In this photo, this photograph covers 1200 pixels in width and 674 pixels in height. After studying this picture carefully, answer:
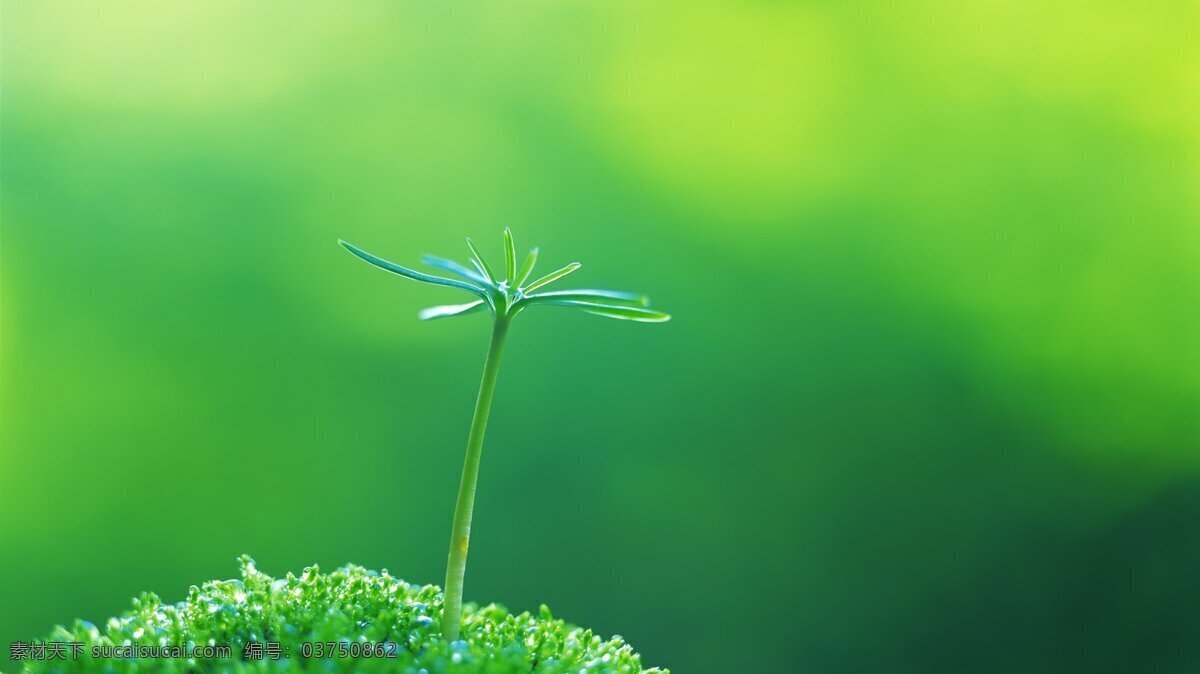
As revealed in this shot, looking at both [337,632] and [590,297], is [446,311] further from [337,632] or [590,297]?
[337,632]

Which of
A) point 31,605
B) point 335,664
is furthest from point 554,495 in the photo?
point 335,664

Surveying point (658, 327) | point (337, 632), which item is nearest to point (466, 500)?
point (337, 632)

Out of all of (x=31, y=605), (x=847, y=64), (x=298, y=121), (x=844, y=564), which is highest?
(x=847, y=64)

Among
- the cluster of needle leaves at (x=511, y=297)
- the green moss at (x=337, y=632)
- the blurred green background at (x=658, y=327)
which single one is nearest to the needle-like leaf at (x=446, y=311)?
the cluster of needle leaves at (x=511, y=297)

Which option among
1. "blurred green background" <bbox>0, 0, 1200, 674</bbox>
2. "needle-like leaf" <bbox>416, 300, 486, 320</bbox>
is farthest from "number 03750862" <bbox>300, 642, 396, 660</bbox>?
"blurred green background" <bbox>0, 0, 1200, 674</bbox>

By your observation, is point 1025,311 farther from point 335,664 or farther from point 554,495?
point 335,664

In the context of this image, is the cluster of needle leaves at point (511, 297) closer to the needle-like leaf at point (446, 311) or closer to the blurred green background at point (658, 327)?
the needle-like leaf at point (446, 311)

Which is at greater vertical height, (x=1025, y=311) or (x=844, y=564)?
(x=1025, y=311)

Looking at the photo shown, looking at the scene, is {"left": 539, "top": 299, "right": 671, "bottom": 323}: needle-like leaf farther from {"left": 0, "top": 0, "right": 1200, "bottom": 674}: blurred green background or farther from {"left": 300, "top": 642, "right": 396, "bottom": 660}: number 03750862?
{"left": 0, "top": 0, "right": 1200, "bottom": 674}: blurred green background
